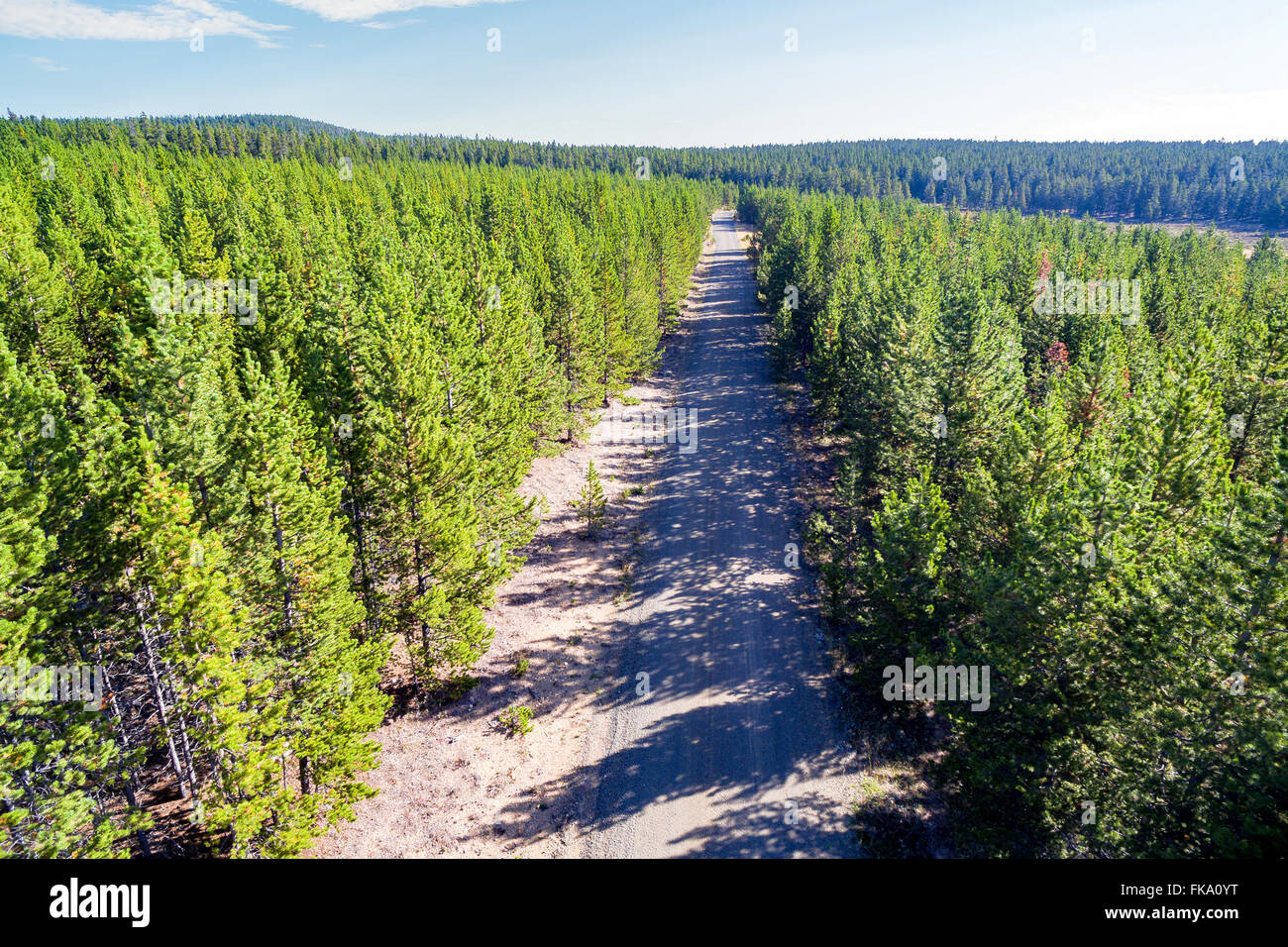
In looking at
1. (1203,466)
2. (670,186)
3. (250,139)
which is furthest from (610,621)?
(250,139)

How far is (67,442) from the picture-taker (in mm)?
15211

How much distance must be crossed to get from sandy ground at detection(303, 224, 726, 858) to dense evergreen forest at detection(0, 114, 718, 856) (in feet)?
7.68

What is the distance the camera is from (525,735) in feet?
82.3

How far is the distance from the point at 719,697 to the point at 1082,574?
14786 millimetres

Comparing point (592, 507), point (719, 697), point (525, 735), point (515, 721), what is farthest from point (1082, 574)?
point (592, 507)

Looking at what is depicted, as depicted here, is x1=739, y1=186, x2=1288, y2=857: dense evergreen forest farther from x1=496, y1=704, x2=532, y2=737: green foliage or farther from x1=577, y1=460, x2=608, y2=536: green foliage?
x1=496, y1=704, x2=532, y2=737: green foliage

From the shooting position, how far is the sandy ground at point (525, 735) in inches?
822

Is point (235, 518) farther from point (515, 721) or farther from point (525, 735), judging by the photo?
point (525, 735)

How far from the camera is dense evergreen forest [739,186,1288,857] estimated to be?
14148 millimetres

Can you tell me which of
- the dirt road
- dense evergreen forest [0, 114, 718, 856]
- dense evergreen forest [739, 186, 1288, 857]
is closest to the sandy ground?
the dirt road

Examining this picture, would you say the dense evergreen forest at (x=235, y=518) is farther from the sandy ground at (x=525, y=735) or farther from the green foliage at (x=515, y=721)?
the green foliage at (x=515, y=721)

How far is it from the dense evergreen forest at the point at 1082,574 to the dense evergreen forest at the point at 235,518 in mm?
17978

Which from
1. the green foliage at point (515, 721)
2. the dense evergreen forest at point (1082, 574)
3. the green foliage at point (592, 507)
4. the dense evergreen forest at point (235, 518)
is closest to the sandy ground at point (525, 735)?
the green foliage at point (515, 721)
